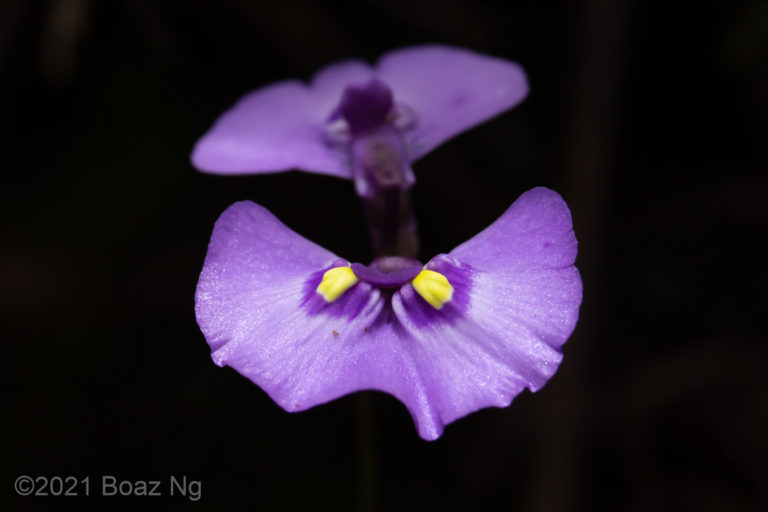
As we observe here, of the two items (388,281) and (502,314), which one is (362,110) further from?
(502,314)

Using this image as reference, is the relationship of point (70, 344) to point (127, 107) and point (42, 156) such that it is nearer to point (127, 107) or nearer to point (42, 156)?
point (42, 156)

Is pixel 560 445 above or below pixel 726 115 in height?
below

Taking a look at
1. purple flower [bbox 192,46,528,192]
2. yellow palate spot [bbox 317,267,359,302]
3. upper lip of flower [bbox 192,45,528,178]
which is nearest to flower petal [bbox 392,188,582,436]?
yellow palate spot [bbox 317,267,359,302]

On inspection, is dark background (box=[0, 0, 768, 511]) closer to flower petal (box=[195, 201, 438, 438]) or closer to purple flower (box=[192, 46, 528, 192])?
purple flower (box=[192, 46, 528, 192])

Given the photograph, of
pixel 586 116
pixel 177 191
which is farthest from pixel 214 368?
pixel 586 116

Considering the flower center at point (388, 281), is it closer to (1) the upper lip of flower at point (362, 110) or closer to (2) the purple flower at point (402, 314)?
(2) the purple flower at point (402, 314)

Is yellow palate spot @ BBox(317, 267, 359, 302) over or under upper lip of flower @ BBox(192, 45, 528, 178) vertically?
under

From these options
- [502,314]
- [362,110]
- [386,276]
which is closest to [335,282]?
[386,276]
